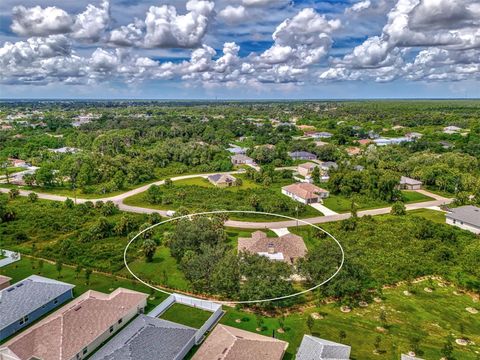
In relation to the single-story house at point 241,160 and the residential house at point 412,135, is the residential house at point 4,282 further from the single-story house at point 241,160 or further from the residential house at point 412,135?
the residential house at point 412,135

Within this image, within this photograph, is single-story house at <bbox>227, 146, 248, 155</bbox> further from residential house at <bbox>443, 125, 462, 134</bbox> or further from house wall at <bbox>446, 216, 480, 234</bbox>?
residential house at <bbox>443, 125, 462, 134</bbox>

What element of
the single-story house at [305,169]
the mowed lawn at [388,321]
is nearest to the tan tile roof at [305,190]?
the single-story house at [305,169]

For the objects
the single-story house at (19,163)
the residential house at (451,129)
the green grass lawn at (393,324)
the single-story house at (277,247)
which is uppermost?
the residential house at (451,129)

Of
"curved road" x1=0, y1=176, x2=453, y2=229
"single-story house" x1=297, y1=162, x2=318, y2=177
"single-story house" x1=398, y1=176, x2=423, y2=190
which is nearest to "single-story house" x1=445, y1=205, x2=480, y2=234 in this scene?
"curved road" x1=0, y1=176, x2=453, y2=229

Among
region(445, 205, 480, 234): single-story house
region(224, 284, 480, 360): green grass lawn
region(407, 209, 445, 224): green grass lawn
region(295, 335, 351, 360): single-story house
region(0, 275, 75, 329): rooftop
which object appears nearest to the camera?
region(295, 335, 351, 360): single-story house

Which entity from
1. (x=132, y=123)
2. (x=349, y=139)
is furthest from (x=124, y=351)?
(x=132, y=123)

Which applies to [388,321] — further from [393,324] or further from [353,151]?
[353,151]
